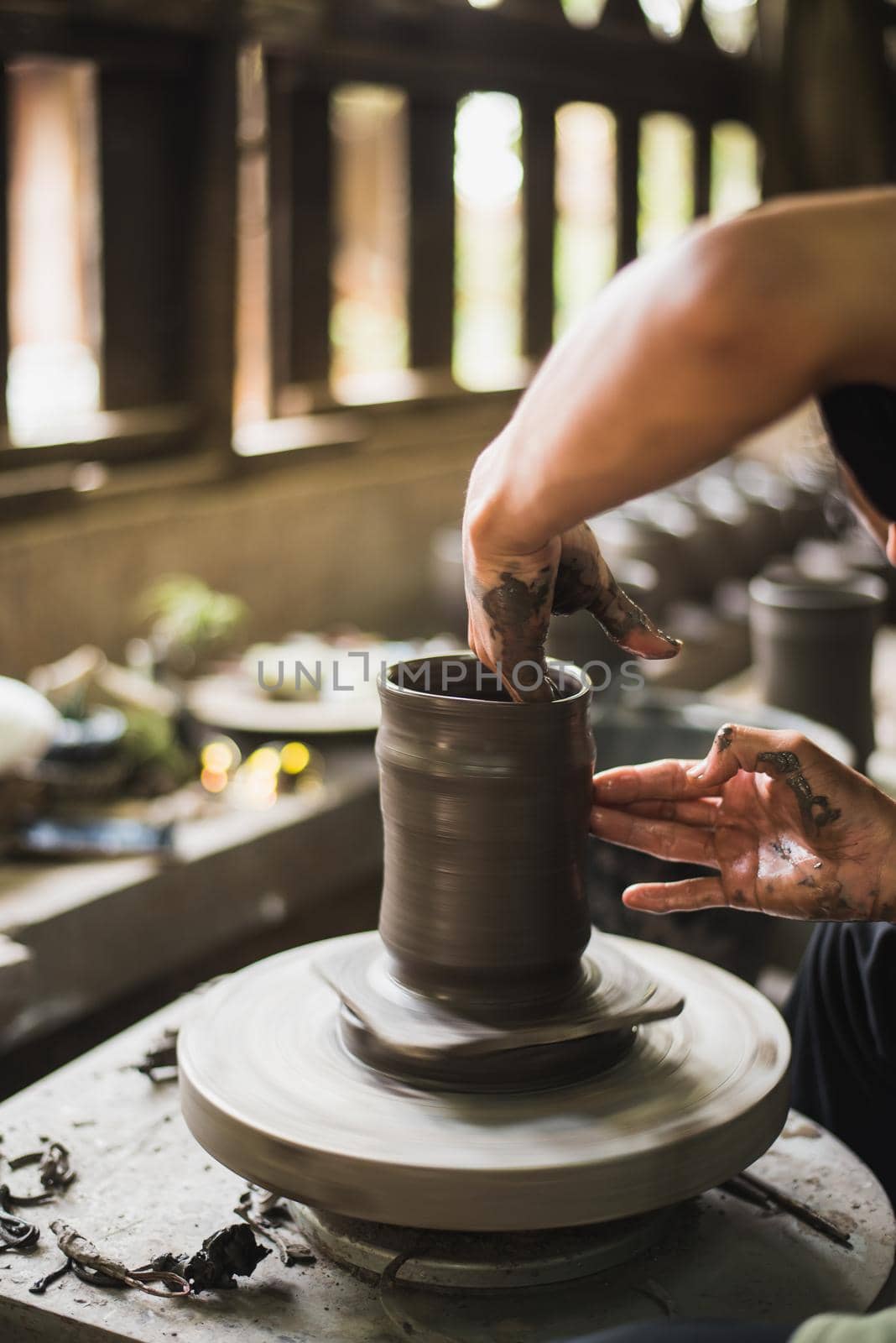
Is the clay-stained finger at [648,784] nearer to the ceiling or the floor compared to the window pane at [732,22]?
nearer to the floor

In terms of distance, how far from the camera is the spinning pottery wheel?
139 cm

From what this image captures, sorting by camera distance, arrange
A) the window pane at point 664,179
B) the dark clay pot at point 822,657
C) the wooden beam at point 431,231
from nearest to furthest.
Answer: the dark clay pot at point 822,657 < the wooden beam at point 431,231 < the window pane at point 664,179

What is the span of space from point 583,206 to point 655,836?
6.21 m

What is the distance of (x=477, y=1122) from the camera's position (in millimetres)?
1451

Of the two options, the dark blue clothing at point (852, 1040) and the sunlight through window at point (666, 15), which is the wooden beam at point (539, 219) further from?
the dark blue clothing at point (852, 1040)

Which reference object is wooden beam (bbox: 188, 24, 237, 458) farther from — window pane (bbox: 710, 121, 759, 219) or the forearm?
window pane (bbox: 710, 121, 759, 219)

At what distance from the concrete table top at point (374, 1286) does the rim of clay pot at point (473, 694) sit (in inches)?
23.2

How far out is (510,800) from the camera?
1.50 meters

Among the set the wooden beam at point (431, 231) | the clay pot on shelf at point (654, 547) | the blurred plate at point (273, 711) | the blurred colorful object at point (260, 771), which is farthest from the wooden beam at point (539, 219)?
the blurred colorful object at point (260, 771)

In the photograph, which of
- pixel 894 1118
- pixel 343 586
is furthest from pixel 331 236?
pixel 894 1118

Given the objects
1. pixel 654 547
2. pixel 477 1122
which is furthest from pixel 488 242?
pixel 477 1122

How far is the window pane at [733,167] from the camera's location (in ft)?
27.3

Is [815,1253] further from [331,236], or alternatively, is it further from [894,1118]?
[331,236]

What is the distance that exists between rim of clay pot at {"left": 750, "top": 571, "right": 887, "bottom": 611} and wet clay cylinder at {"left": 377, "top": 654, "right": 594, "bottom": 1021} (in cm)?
177
